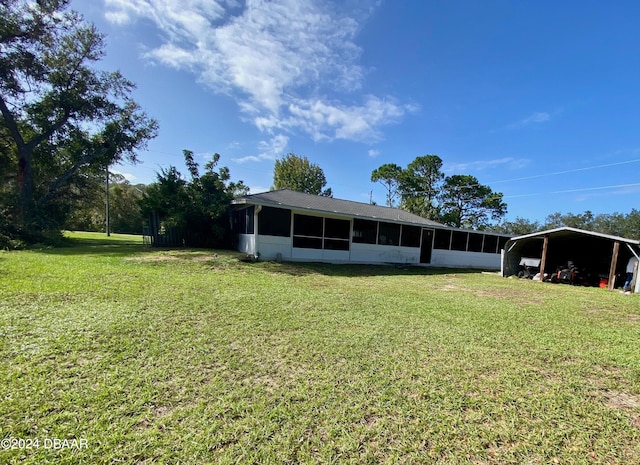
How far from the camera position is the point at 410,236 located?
1383 cm

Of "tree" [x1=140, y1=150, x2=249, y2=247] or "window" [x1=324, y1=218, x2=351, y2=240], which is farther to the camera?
"tree" [x1=140, y1=150, x2=249, y2=247]

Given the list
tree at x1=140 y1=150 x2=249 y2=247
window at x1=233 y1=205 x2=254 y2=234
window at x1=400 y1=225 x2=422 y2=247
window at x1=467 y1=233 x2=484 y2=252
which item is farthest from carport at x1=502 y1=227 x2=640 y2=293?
tree at x1=140 y1=150 x2=249 y2=247

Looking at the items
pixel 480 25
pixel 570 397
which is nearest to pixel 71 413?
pixel 570 397

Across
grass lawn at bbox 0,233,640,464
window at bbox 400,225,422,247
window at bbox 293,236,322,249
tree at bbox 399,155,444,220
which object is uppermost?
tree at bbox 399,155,444,220

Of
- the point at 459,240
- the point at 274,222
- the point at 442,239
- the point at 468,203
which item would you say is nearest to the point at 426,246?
the point at 442,239

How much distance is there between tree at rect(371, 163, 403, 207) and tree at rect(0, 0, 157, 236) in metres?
23.7

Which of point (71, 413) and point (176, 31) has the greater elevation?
point (176, 31)

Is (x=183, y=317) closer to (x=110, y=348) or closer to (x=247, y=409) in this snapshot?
(x=110, y=348)

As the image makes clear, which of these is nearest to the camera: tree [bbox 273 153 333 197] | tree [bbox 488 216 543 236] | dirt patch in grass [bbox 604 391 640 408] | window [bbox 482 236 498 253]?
dirt patch in grass [bbox 604 391 640 408]

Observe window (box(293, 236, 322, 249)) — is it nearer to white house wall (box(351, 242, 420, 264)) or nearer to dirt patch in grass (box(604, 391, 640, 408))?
white house wall (box(351, 242, 420, 264))

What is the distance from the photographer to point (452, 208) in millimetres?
30453

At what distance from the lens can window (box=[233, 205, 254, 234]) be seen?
11111mm

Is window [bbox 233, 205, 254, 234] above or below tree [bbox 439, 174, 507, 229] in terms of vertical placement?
below

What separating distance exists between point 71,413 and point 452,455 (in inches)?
104
